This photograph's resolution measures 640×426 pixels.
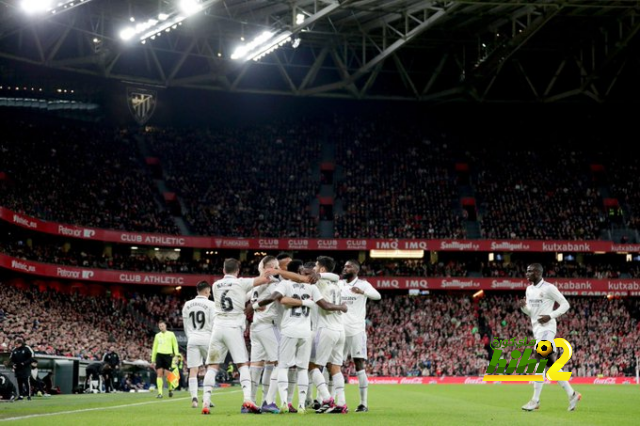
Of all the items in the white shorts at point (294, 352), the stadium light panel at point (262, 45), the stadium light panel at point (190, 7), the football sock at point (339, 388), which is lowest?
the football sock at point (339, 388)

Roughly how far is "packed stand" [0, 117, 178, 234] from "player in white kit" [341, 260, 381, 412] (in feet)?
129

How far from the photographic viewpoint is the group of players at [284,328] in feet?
52.5

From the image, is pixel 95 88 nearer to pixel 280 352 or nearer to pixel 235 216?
pixel 235 216

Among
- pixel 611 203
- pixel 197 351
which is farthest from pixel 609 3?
pixel 197 351

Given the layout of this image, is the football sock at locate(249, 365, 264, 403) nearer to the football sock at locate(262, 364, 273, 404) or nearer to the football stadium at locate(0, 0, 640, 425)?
the football sock at locate(262, 364, 273, 404)

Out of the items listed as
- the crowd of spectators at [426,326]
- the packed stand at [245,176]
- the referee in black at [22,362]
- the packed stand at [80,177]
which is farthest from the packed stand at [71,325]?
the packed stand at [245,176]

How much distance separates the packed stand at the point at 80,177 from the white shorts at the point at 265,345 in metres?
39.6

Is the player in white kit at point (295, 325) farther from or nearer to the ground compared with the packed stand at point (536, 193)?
nearer to the ground

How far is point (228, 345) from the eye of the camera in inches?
645

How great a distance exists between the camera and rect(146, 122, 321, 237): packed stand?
213 feet

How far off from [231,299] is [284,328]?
111cm

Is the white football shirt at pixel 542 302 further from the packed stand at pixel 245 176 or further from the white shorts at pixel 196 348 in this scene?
the packed stand at pixel 245 176

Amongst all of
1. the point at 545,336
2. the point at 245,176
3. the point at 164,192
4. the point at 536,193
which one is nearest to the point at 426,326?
the point at 536,193

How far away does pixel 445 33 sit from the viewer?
6153 centimetres
